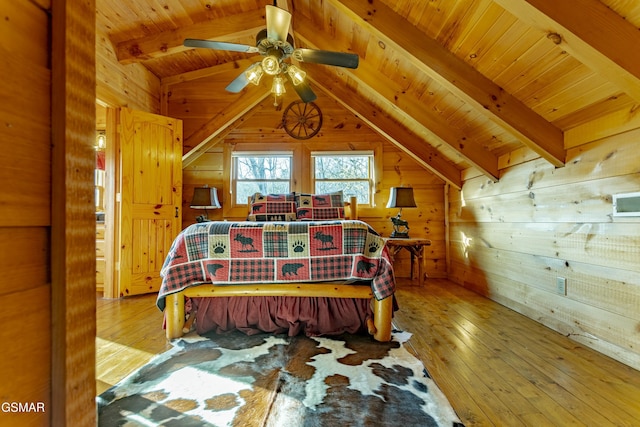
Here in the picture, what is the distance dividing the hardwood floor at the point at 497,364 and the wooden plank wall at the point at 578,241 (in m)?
0.15

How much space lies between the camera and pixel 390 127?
3600 mm

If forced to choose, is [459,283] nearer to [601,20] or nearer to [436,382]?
[436,382]

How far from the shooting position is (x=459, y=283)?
12.0 feet

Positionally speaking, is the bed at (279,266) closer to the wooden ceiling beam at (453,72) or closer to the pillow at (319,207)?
the wooden ceiling beam at (453,72)

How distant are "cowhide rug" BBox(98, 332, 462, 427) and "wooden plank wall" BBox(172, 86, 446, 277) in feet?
8.34

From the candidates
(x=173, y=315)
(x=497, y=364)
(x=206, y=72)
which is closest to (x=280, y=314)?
(x=173, y=315)

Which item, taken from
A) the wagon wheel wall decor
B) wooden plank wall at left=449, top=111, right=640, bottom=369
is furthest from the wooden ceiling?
the wagon wheel wall decor

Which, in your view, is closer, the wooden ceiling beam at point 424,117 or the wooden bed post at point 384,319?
the wooden bed post at point 384,319

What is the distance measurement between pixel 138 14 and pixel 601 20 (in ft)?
11.5

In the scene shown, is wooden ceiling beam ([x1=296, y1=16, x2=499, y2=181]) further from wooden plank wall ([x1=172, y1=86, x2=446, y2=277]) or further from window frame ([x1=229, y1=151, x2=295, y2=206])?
window frame ([x1=229, y1=151, x2=295, y2=206])

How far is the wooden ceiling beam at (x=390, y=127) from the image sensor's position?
3.60 m

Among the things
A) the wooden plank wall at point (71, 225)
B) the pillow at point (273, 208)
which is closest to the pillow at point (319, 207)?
the pillow at point (273, 208)

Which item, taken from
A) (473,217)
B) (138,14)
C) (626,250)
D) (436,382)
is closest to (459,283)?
(473,217)

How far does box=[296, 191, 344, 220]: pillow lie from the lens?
3.59m
